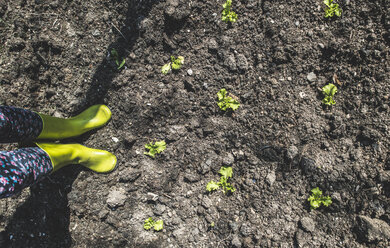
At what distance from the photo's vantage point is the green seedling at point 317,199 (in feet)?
8.09

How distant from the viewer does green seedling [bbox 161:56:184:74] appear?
268 cm

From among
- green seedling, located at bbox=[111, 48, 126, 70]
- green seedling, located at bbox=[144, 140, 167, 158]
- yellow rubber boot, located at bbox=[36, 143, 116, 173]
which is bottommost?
green seedling, located at bbox=[144, 140, 167, 158]

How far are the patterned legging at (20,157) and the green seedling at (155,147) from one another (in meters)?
0.95

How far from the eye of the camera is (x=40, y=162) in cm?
214

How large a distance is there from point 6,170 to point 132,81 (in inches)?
56.0

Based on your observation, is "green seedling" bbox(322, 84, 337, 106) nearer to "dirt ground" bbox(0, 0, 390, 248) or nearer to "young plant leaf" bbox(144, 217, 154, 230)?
"dirt ground" bbox(0, 0, 390, 248)

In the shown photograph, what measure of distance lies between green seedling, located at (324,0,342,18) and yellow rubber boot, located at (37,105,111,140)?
254 cm

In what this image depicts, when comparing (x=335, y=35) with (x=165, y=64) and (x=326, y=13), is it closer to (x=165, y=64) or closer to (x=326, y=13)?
(x=326, y=13)

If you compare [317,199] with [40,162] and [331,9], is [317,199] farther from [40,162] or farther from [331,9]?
[40,162]

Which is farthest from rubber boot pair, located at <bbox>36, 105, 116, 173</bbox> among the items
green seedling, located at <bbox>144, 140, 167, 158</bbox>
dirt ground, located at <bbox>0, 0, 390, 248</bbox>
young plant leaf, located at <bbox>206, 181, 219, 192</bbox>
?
young plant leaf, located at <bbox>206, 181, 219, 192</bbox>

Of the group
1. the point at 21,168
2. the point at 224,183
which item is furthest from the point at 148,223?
the point at 21,168

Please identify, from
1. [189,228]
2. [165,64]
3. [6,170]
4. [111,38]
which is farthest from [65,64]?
[189,228]

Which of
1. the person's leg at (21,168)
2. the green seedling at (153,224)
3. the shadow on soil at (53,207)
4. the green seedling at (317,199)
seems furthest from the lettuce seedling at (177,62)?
the green seedling at (317,199)

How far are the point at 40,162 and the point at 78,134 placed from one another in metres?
0.58
